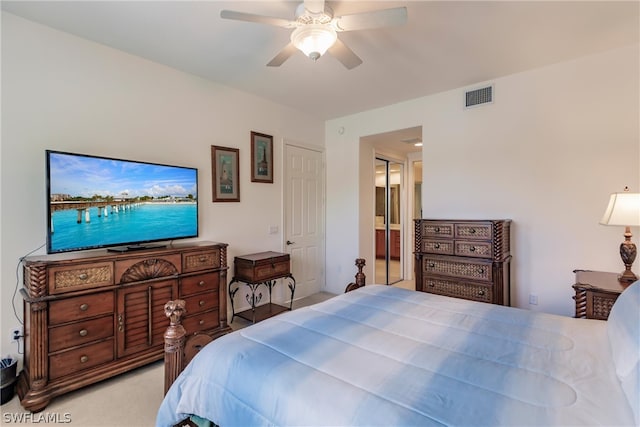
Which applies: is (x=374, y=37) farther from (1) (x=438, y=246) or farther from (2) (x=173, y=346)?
(2) (x=173, y=346)

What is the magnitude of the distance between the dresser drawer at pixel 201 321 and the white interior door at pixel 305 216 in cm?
155

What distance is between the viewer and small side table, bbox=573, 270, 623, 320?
2.21 metres

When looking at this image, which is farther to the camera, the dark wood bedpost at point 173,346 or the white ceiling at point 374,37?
the white ceiling at point 374,37

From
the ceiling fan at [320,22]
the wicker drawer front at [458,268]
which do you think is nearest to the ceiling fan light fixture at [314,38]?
the ceiling fan at [320,22]

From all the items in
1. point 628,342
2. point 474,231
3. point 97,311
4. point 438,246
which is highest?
point 474,231

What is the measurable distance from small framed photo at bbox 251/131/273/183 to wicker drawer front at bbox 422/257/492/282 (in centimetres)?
224

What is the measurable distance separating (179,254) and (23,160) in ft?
4.27

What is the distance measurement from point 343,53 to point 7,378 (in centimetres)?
326

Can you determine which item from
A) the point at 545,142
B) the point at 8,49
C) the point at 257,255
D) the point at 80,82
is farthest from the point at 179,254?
the point at 545,142

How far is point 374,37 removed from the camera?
252cm

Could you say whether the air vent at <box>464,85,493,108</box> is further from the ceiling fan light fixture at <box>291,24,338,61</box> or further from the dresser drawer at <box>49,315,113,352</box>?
the dresser drawer at <box>49,315,113,352</box>

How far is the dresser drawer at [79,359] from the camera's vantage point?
2084 mm

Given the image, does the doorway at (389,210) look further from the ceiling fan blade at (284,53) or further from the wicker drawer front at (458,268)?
the ceiling fan blade at (284,53)

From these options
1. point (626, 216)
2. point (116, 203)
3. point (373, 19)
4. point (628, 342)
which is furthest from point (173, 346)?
point (626, 216)
